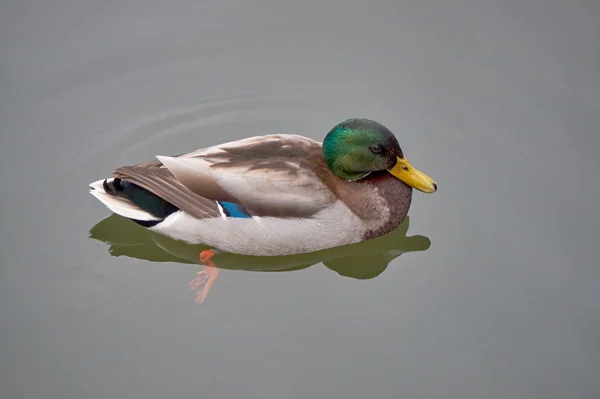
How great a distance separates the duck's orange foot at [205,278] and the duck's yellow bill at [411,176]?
1571 millimetres

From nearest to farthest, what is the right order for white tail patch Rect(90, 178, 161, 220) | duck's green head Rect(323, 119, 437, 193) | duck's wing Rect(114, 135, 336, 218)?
duck's wing Rect(114, 135, 336, 218) < duck's green head Rect(323, 119, 437, 193) < white tail patch Rect(90, 178, 161, 220)

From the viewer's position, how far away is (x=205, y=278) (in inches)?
238

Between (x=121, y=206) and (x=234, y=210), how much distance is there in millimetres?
910

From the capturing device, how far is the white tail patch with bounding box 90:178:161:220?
19.7 ft

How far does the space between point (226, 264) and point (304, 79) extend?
221 cm

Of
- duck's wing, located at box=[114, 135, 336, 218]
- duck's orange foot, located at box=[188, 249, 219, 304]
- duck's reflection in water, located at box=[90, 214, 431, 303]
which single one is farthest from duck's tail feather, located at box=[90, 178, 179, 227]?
duck's orange foot, located at box=[188, 249, 219, 304]

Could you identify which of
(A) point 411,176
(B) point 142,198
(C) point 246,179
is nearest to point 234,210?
(C) point 246,179

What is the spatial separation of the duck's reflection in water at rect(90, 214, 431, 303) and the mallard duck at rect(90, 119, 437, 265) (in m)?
0.14

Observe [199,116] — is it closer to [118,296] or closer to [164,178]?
[164,178]

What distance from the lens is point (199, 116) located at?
7195 millimetres

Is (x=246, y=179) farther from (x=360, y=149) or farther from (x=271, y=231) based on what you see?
(x=360, y=149)

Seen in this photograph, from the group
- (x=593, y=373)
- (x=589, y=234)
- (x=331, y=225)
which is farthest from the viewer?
(x=589, y=234)

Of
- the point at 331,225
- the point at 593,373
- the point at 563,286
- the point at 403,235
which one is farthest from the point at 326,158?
the point at 593,373

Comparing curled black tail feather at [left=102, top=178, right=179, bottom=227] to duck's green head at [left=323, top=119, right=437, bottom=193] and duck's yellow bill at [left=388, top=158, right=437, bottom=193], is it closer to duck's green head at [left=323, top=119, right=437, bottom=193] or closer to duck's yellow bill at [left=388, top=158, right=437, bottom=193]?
duck's green head at [left=323, top=119, right=437, bottom=193]
